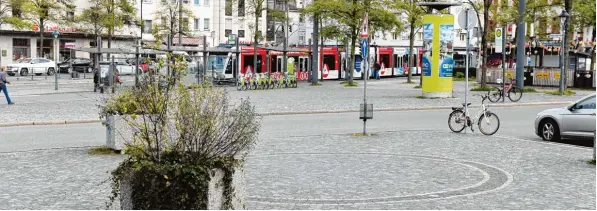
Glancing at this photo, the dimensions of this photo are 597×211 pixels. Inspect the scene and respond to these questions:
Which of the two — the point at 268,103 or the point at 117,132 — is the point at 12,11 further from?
the point at 117,132

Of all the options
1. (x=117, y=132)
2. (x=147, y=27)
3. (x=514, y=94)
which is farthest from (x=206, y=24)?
(x=117, y=132)

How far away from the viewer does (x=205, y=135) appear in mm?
8062

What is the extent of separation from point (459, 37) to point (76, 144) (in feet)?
282

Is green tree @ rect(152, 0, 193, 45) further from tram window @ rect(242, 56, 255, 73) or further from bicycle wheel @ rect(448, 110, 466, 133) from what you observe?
bicycle wheel @ rect(448, 110, 466, 133)

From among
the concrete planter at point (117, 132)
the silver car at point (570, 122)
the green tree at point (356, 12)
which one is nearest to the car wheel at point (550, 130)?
the silver car at point (570, 122)

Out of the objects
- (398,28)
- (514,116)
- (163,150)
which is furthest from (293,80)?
(163,150)

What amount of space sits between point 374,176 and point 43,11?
180 ft

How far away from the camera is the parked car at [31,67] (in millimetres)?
63781

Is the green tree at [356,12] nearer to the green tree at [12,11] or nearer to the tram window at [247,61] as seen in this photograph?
the tram window at [247,61]

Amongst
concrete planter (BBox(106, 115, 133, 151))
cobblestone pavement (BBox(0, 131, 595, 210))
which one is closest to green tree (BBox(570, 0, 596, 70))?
cobblestone pavement (BBox(0, 131, 595, 210))

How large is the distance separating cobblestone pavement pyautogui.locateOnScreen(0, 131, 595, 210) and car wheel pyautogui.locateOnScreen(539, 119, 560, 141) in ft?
3.67

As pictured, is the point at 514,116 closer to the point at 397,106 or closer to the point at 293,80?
the point at 397,106

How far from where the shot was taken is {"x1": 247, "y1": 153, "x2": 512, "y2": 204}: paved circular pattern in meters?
10.4

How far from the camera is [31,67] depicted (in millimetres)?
64000
